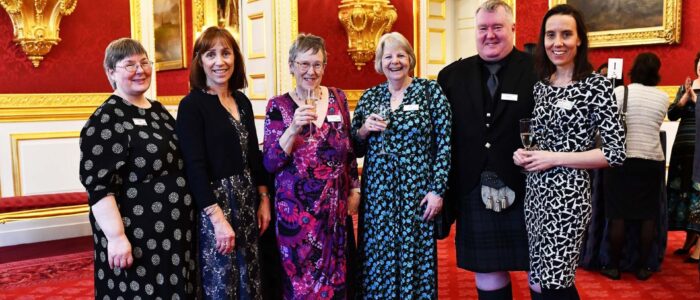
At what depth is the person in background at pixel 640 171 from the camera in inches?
184

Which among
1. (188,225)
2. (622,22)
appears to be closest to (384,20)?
(622,22)

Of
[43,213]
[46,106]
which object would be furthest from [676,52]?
[43,213]

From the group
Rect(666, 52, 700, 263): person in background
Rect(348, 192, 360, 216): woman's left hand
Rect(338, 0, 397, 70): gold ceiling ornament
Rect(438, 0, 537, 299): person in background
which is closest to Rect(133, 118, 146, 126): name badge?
Rect(348, 192, 360, 216): woman's left hand

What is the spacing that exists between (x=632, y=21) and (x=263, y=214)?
21.4 feet

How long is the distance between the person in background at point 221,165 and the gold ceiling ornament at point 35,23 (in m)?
4.25

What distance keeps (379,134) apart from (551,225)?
36.3 inches

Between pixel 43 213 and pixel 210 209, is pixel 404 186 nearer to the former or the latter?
pixel 210 209

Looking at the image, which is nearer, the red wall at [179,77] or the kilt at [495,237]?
the kilt at [495,237]

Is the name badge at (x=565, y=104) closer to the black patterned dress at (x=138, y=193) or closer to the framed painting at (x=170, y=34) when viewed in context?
the black patterned dress at (x=138, y=193)

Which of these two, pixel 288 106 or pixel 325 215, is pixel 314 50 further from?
pixel 325 215

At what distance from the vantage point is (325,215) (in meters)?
3.04

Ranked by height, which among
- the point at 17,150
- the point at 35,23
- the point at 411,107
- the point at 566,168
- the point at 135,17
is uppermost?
the point at 135,17

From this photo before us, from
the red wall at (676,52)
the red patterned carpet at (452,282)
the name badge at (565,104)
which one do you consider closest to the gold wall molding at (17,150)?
the red patterned carpet at (452,282)

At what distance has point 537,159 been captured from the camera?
8.37 ft
